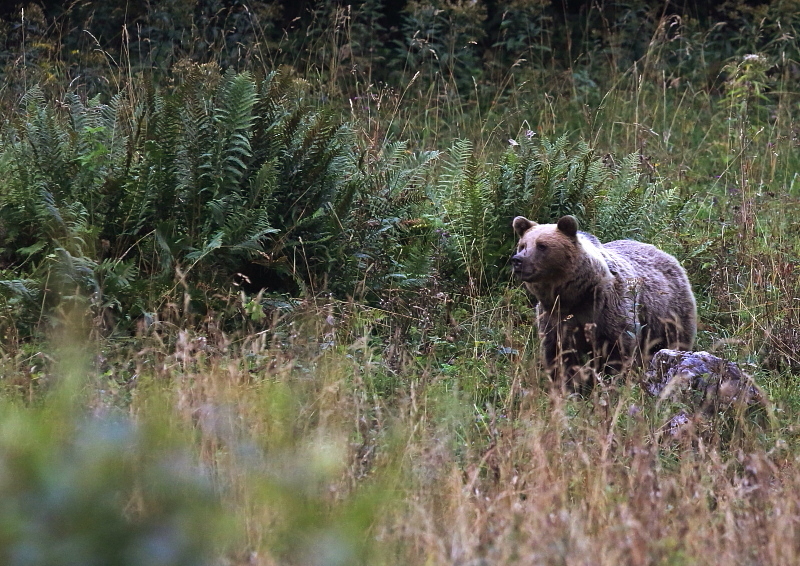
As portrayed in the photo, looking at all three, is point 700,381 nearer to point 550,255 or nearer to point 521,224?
point 550,255

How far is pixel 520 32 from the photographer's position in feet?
38.1

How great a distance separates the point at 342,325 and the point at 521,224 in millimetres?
1374

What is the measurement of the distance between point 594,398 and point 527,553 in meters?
1.79

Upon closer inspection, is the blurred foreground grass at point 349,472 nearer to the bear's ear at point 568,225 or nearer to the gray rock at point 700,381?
the gray rock at point 700,381

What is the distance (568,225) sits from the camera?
5.87 meters

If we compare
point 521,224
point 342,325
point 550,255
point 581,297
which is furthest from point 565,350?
point 342,325

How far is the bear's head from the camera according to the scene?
584 centimetres

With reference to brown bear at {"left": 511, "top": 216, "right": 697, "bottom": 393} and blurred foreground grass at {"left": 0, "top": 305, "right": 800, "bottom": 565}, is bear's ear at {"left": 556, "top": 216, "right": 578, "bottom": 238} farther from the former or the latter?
blurred foreground grass at {"left": 0, "top": 305, "right": 800, "bottom": 565}

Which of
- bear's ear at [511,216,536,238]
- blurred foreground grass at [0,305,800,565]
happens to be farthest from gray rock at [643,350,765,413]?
bear's ear at [511,216,536,238]

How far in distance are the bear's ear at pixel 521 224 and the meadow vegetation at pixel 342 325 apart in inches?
17.2

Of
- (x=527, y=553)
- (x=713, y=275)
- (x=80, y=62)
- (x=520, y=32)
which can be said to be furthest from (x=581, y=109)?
(x=527, y=553)

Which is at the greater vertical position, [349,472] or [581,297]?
[349,472]

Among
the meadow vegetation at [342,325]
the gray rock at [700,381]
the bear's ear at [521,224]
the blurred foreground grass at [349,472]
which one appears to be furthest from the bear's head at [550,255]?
the gray rock at [700,381]

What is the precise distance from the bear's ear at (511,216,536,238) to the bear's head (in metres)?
0.19
